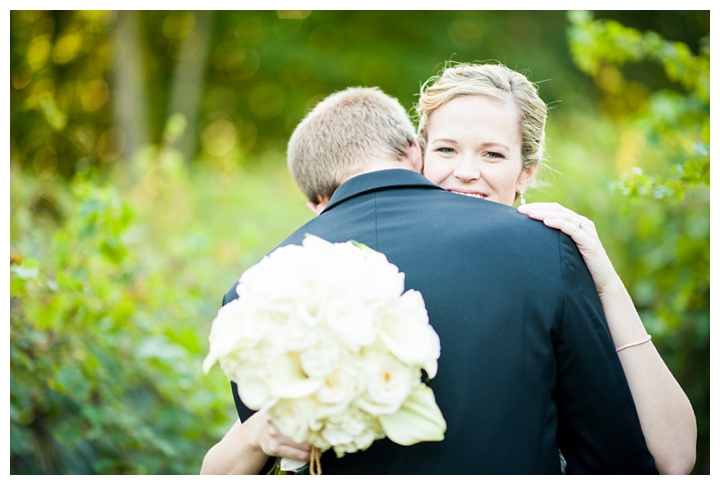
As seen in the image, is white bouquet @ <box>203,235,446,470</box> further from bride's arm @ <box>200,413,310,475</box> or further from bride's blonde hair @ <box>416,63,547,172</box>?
bride's blonde hair @ <box>416,63,547,172</box>

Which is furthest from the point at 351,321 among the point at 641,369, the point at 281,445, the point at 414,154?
the point at 414,154

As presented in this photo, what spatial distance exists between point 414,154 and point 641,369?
3.17ft

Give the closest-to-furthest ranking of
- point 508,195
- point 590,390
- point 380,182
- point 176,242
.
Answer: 1. point 590,390
2. point 380,182
3. point 508,195
4. point 176,242

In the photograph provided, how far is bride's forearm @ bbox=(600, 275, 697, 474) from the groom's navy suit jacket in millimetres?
60

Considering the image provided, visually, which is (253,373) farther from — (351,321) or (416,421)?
(416,421)

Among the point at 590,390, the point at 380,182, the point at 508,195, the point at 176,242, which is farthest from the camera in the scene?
the point at 176,242

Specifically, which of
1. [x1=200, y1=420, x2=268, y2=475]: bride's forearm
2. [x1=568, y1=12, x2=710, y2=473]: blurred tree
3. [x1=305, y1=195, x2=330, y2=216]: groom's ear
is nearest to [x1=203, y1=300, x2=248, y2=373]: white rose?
[x1=200, y1=420, x2=268, y2=475]: bride's forearm

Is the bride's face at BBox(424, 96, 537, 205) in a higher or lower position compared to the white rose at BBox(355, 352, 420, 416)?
higher

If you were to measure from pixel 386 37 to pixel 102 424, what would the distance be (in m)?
11.7

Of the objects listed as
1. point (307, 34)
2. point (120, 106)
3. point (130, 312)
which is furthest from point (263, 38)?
point (130, 312)

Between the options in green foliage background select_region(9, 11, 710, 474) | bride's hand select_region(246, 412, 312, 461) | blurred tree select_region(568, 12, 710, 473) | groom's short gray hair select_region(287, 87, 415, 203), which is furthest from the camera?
blurred tree select_region(568, 12, 710, 473)

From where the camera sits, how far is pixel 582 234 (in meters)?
1.72

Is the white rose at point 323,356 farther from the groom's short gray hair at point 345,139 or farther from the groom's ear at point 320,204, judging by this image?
the groom's ear at point 320,204

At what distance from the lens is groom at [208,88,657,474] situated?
1.56 meters
